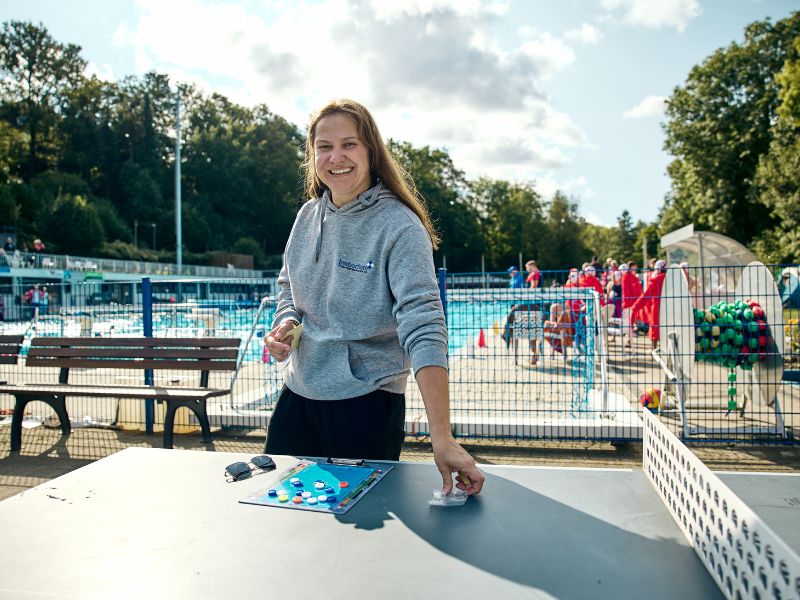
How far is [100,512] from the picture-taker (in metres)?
1.43

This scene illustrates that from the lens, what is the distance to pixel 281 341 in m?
1.92

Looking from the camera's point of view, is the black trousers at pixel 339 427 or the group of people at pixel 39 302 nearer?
the black trousers at pixel 339 427

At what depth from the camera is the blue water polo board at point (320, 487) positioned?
4.77 ft

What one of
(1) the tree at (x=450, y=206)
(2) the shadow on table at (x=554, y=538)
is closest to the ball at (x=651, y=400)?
(2) the shadow on table at (x=554, y=538)

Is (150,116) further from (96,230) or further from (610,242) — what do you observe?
(610,242)

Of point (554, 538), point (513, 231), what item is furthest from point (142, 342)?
point (513, 231)

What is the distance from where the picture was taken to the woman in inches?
73.6

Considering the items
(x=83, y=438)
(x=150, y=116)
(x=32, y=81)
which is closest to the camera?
(x=83, y=438)

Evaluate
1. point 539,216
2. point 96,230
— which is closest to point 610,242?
point 539,216

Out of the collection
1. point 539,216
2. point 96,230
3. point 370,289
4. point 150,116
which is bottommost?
point 370,289

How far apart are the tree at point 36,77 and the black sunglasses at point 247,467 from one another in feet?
231

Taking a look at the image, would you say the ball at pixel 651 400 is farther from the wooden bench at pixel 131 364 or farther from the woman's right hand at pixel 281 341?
the woman's right hand at pixel 281 341

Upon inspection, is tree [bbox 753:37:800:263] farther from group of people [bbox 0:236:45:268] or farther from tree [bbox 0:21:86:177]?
tree [bbox 0:21:86:177]

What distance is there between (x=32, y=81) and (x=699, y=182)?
60882mm
